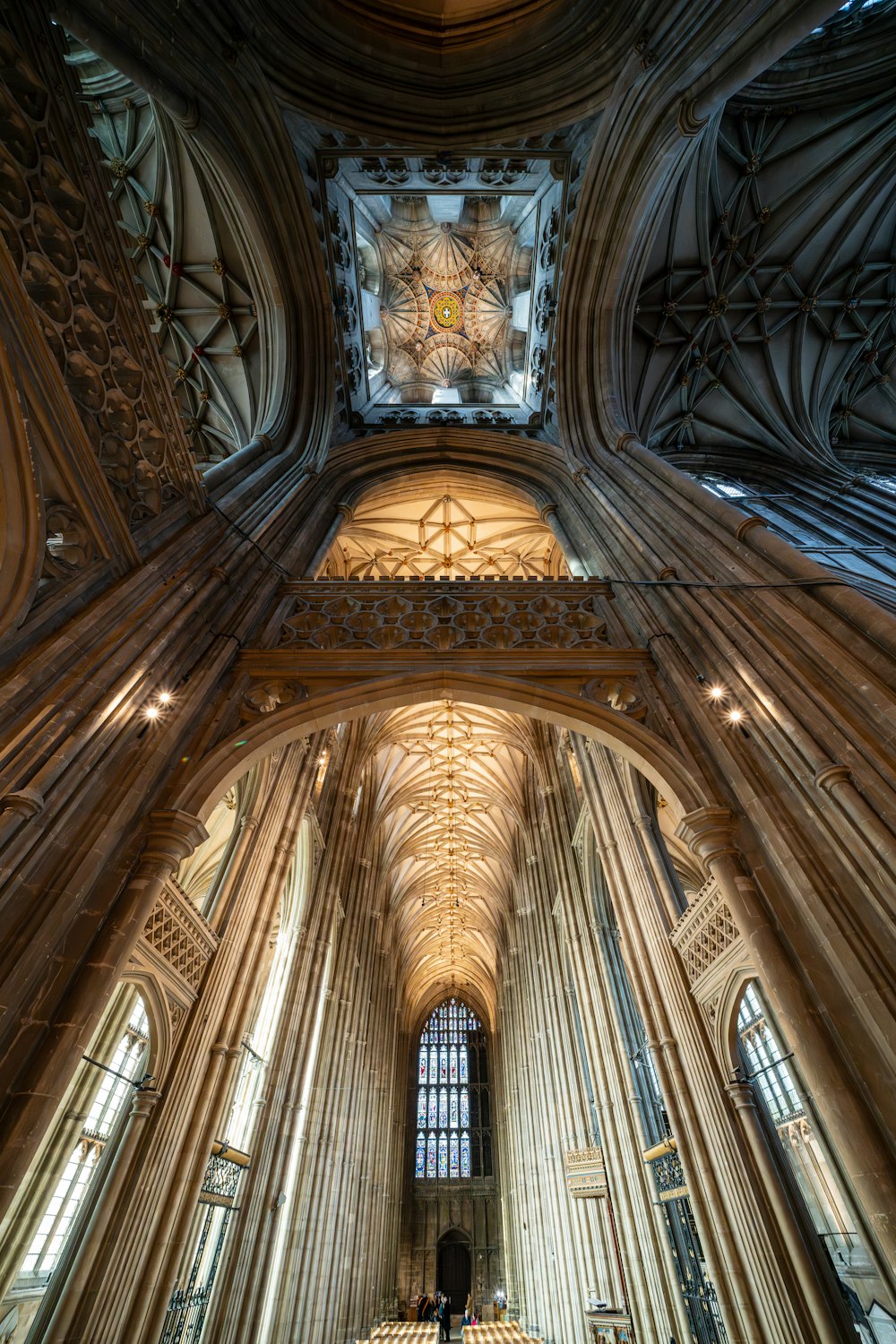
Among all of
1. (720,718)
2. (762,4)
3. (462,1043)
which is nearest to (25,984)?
(720,718)

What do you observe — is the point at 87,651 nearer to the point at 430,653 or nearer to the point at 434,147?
the point at 430,653

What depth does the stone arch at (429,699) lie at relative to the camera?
537 centimetres

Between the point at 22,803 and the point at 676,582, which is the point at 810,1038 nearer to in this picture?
the point at 676,582

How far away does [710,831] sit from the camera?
496 centimetres

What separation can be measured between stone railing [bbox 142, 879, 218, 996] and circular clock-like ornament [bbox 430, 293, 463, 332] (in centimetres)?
1575

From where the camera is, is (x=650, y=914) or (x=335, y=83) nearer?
(x=650, y=914)

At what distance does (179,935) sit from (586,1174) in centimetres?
1056

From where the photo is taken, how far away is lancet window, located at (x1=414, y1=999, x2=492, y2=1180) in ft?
111

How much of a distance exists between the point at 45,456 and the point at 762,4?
33.5 feet

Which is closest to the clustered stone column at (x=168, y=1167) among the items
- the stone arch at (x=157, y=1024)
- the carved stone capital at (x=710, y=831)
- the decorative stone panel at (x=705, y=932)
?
the stone arch at (x=157, y=1024)

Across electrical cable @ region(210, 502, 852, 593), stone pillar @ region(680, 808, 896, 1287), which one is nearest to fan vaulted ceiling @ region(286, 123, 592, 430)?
electrical cable @ region(210, 502, 852, 593)

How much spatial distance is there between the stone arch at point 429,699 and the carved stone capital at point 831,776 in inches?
36.0

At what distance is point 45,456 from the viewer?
4805mm

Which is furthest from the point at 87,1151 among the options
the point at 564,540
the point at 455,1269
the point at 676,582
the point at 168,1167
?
the point at 455,1269
